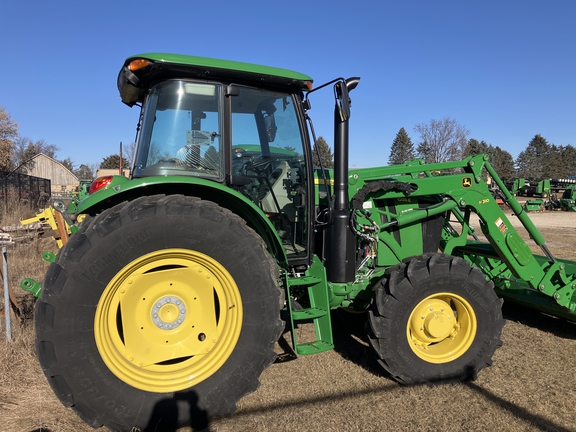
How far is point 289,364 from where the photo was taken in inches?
152

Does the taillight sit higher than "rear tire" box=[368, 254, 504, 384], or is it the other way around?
the taillight

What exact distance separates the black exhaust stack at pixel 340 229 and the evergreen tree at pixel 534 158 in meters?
71.3

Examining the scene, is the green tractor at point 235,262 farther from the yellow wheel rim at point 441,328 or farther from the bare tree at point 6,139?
the bare tree at point 6,139

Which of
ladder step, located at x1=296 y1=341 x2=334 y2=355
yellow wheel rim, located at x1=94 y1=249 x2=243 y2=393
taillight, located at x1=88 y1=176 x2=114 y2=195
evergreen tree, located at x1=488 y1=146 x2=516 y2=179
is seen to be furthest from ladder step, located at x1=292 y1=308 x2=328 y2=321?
evergreen tree, located at x1=488 y1=146 x2=516 y2=179

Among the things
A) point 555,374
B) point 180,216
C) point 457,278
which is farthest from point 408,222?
point 180,216

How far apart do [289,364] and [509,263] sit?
2.35 m

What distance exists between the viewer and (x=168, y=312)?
2.93m

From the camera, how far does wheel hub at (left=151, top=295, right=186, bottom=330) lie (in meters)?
2.90

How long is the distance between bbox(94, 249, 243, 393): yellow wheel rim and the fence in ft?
50.1

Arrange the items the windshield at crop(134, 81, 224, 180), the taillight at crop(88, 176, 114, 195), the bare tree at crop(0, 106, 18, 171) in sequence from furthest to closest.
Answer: the bare tree at crop(0, 106, 18, 171) → the windshield at crop(134, 81, 224, 180) → the taillight at crop(88, 176, 114, 195)

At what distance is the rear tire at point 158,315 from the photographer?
2.52 metres

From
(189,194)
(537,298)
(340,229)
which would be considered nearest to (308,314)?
(340,229)

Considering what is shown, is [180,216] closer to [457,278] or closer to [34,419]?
[34,419]

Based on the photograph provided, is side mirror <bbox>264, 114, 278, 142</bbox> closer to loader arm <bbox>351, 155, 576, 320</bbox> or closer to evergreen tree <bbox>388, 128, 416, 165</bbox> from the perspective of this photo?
loader arm <bbox>351, 155, 576, 320</bbox>
